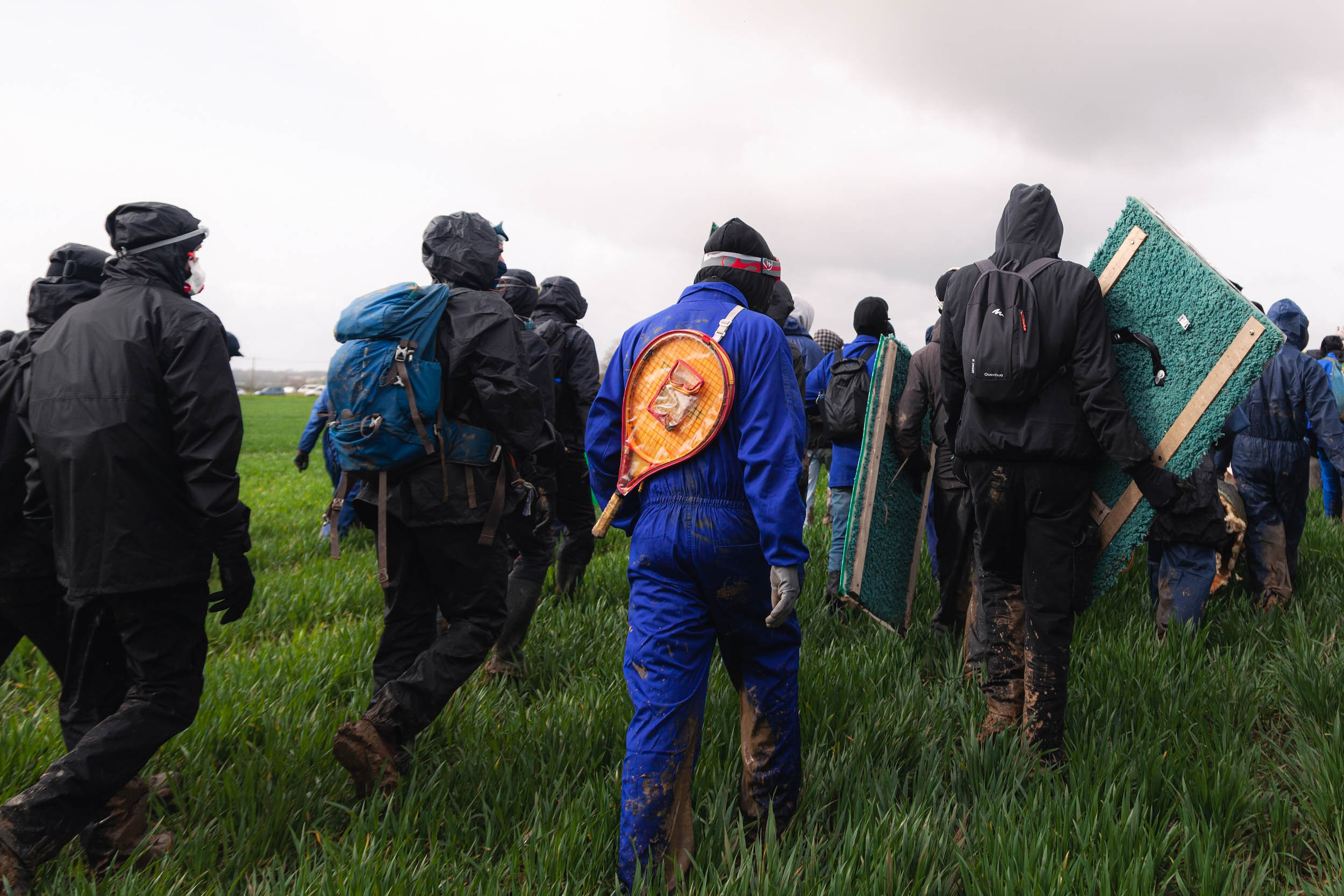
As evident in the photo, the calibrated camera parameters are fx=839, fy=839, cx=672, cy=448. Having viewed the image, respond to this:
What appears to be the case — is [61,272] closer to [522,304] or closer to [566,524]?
[522,304]

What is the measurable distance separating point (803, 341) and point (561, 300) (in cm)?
223

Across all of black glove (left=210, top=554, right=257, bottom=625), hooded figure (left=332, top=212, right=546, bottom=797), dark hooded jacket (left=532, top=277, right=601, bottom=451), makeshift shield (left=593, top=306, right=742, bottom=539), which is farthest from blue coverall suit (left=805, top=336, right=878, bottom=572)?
black glove (left=210, top=554, right=257, bottom=625)

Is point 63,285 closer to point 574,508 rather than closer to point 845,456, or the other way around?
point 574,508

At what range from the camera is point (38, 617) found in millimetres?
2875

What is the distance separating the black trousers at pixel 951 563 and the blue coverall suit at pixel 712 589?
238cm

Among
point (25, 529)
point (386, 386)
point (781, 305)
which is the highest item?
point (781, 305)

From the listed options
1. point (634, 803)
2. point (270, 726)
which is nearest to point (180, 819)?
point (270, 726)

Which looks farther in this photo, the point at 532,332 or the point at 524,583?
the point at 532,332

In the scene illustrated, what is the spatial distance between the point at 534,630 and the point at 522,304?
194 centimetres

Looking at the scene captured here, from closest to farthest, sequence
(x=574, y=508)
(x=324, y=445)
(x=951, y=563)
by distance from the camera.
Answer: (x=951, y=563) → (x=574, y=508) → (x=324, y=445)

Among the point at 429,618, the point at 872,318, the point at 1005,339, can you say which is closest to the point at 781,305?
the point at 872,318

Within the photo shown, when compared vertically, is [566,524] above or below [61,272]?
below

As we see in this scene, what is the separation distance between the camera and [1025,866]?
2.19 metres

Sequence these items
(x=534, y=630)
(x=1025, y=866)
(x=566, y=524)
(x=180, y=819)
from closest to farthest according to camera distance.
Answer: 1. (x=1025, y=866)
2. (x=180, y=819)
3. (x=534, y=630)
4. (x=566, y=524)
